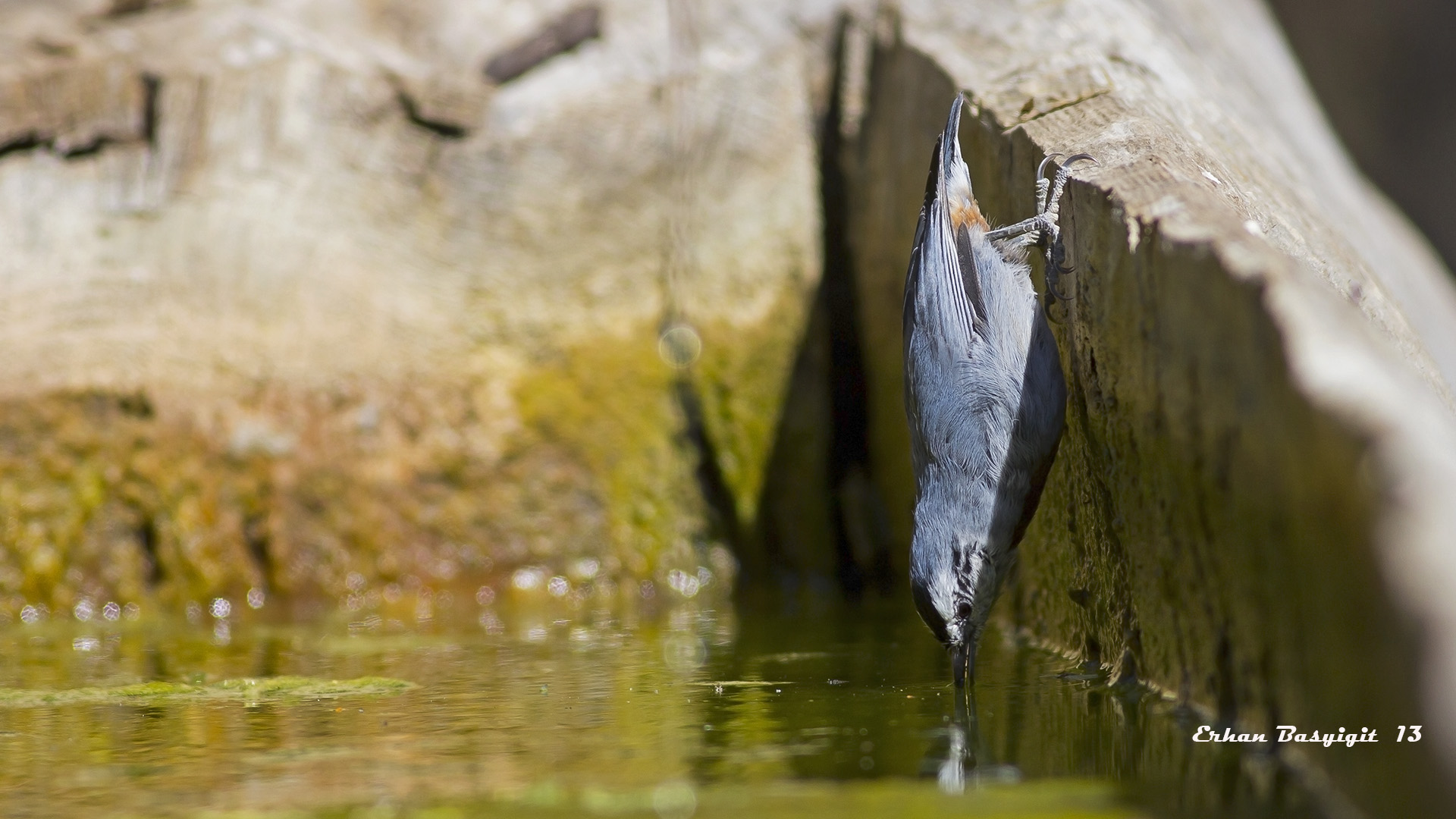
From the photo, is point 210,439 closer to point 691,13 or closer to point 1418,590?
point 691,13

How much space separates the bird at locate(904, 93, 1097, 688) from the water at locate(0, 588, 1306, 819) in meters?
0.27

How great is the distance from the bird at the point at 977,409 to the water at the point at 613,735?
268mm

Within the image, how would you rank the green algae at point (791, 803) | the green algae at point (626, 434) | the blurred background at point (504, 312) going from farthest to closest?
the green algae at point (626, 434)
the blurred background at point (504, 312)
the green algae at point (791, 803)

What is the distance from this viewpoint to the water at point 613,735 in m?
2.13

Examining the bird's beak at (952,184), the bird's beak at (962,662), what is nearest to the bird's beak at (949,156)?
the bird's beak at (952,184)

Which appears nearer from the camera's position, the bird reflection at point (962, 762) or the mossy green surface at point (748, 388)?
the bird reflection at point (962, 762)

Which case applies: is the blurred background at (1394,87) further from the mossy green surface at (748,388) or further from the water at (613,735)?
the water at (613,735)

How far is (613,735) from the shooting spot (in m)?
2.69

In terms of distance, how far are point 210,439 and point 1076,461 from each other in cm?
376

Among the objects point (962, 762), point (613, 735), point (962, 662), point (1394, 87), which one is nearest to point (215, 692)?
point (613, 735)

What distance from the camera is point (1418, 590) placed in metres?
1.65

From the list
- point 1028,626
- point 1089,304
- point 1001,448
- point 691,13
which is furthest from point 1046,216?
point 691,13

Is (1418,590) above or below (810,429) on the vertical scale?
below

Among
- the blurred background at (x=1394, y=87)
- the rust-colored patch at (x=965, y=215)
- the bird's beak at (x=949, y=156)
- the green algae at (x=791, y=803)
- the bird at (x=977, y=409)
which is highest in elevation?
the blurred background at (x=1394, y=87)
